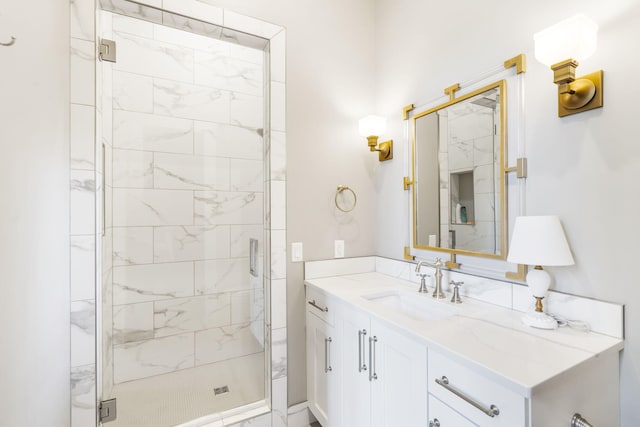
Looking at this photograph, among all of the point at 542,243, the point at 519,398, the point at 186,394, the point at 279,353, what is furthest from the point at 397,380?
the point at 186,394

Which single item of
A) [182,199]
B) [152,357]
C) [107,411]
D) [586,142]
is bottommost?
[152,357]

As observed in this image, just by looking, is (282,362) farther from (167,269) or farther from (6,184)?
(6,184)

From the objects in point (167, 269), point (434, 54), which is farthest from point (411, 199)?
point (167, 269)

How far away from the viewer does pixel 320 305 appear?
167 centimetres

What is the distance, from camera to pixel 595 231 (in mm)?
1039

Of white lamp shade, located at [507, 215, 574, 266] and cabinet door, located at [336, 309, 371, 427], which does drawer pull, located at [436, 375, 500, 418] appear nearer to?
cabinet door, located at [336, 309, 371, 427]

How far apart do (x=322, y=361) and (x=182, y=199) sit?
173 centimetres

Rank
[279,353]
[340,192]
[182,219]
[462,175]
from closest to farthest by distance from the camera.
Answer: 1. [462,175]
2. [279,353]
3. [340,192]
4. [182,219]

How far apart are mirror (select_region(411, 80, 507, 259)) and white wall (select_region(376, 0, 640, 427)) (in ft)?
0.42

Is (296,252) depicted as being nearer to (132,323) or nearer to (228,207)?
(228,207)

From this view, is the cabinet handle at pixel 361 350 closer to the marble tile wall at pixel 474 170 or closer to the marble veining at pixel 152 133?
the marble tile wall at pixel 474 170

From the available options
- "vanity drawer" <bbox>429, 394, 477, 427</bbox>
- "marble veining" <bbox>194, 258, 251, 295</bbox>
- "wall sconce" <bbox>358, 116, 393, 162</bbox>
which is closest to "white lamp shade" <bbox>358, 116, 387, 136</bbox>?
"wall sconce" <bbox>358, 116, 393, 162</bbox>

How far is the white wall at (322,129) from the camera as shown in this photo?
181 centimetres

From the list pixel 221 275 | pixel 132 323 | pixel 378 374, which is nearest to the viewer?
pixel 378 374
